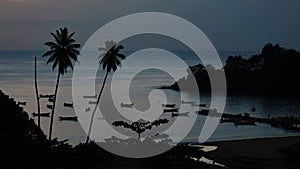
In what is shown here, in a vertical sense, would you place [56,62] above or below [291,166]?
above

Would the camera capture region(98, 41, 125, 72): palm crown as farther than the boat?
No

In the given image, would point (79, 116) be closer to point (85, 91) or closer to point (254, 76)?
point (85, 91)

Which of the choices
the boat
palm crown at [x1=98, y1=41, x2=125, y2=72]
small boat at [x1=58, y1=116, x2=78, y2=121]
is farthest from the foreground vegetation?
small boat at [x1=58, y1=116, x2=78, y2=121]

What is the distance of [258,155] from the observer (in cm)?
2781

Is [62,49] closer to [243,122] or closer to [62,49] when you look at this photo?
[62,49]

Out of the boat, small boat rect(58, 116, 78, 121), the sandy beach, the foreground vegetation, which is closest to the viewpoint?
the foreground vegetation

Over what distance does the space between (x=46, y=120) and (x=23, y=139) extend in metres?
46.2

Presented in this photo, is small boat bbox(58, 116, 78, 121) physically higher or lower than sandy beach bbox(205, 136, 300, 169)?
higher

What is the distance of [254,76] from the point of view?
374 feet

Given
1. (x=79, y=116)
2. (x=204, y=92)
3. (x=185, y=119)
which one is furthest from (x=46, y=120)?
(x=204, y=92)

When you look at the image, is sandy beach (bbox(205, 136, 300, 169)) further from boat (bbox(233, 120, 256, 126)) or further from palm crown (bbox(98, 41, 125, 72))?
boat (bbox(233, 120, 256, 126))

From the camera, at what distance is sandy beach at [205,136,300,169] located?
82.7 feet

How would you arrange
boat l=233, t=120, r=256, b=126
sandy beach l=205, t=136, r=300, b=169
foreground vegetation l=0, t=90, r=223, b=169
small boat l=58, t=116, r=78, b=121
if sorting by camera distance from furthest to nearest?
small boat l=58, t=116, r=78, b=121 < boat l=233, t=120, r=256, b=126 < sandy beach l=205, t=136, r=300, b=169 < foreground vegetation l=0, t=90, r=223, b=169

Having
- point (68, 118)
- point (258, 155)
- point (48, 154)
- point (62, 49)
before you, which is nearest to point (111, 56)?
point (62, 49)
